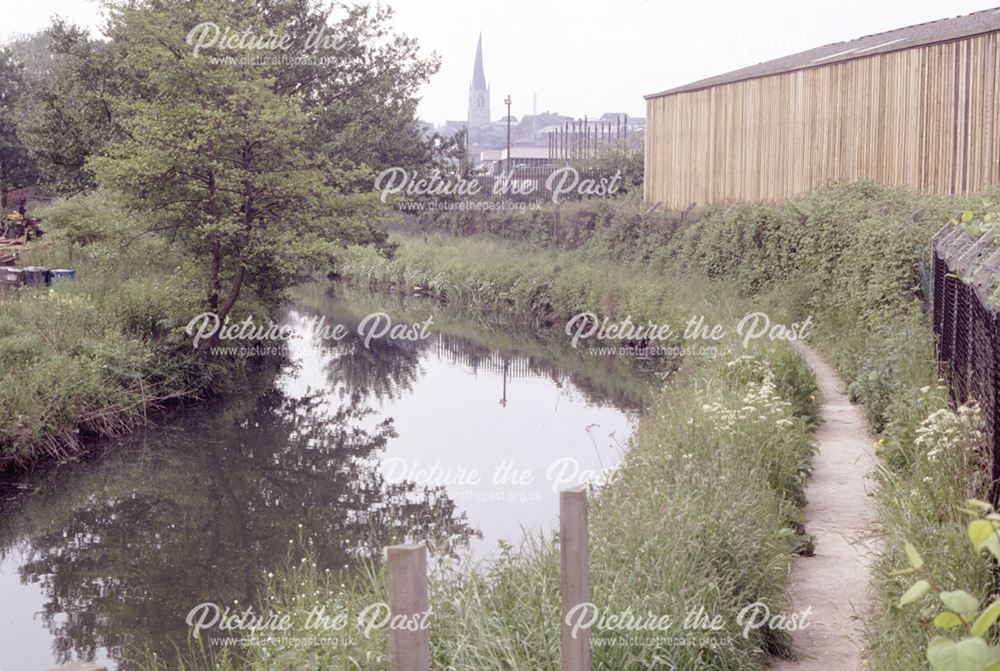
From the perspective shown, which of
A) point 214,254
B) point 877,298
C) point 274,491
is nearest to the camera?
point 274,491

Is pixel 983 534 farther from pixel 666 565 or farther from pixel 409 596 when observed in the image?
pixel 666 565

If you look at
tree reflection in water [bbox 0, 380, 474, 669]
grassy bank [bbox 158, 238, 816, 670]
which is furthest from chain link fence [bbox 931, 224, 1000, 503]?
tree reflection in water [bbox 0, 380, 474, 669]

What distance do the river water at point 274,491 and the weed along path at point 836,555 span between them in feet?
7.34

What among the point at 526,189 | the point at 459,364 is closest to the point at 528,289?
the point at 459,364

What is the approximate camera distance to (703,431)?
8.28 m

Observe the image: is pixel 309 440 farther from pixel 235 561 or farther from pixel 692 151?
pixel 692 151

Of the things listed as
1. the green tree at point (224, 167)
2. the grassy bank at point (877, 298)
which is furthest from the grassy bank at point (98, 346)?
the grassy bank at point (877, 298)

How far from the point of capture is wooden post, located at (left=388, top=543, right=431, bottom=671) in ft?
9.42

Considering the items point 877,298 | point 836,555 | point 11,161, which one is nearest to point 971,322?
point 836,555

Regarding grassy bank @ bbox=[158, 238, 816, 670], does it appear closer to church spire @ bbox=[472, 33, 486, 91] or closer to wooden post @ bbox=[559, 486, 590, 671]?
wooden post @ bbox=[559, 486, 590, 671]

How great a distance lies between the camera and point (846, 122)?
22109mm

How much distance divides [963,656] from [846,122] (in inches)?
871

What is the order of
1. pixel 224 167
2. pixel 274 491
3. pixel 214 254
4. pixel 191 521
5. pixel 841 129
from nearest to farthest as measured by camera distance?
pixel 191 521 < pixel 274 491 < pixel 224 167 < pixel 214 254 < pixel 841 129

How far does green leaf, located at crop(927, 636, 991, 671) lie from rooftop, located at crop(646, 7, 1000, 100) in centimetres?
1853
